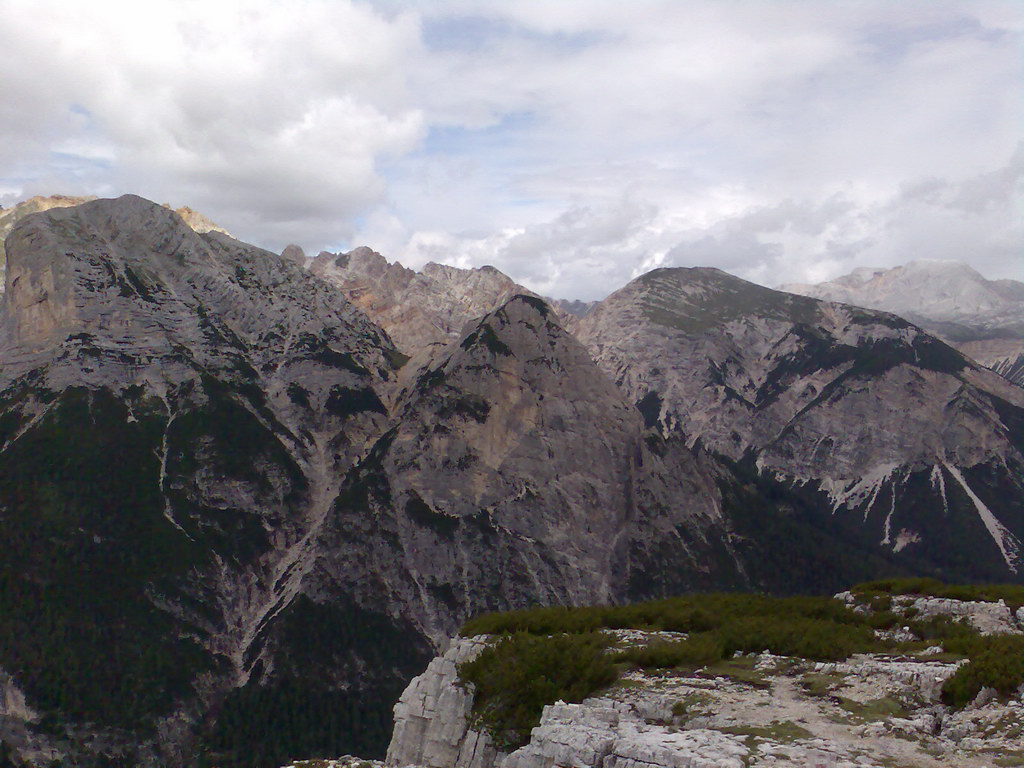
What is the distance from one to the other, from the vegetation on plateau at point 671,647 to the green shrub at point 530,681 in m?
0.06

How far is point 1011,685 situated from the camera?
112ft

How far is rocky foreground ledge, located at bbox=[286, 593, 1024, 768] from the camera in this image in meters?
29.5

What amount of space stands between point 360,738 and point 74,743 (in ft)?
205

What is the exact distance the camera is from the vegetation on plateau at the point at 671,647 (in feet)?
138

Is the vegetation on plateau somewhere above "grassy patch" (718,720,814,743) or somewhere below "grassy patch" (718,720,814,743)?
below

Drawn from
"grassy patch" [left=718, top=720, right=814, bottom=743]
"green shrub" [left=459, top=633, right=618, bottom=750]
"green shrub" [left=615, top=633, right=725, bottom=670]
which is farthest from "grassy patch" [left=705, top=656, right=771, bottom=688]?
"grassy patch" [left=718, top=720, right=814, bottom=743]

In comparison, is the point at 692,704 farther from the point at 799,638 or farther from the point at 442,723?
the point at 442,723

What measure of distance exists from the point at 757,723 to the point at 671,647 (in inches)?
608

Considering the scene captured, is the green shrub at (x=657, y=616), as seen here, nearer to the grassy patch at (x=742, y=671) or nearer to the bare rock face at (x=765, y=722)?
the grassy patch at (x=742, y=671)

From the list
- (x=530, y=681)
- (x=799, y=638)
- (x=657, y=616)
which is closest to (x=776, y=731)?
(x=530, y=681)

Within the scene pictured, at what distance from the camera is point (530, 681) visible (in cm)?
4369

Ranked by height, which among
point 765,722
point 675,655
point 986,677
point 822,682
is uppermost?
Answer: point 986,677

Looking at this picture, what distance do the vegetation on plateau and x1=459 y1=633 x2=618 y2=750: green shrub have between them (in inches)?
2.2

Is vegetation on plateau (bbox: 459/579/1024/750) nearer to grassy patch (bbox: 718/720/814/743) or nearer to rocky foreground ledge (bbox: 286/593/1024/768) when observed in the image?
rocky foreground ledge (bbox: 286/593/1024/768)
